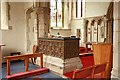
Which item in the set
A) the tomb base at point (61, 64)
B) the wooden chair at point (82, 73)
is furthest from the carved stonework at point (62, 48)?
the wooden chair at point (82, 73)

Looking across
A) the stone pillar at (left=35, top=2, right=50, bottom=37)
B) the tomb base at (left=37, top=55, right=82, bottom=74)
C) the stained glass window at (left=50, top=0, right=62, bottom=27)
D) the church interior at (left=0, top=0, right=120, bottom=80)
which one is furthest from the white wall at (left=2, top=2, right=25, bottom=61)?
the stained glass window at (left=50, top=0, right=62, bottom=27)

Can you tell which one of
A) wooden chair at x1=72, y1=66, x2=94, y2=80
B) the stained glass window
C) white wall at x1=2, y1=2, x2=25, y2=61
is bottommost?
wooden chair at x1=72, y1=66, x2=94, y2=80

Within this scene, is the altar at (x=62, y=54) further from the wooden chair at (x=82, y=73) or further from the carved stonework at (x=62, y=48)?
the wooden chair at (x=82, y=73)

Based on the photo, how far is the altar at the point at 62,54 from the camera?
14.5 ft

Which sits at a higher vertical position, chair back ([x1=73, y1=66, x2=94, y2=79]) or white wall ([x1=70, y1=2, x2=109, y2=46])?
white wall ([x1=70, y1=2, x2=109, y2=46])

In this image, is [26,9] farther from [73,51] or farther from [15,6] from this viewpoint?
[73,51]

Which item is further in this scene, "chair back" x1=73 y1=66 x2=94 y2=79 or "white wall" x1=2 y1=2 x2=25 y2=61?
"white wall" x1=2 y1=2 x2=25 y2=61

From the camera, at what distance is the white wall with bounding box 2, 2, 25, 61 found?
6461mm

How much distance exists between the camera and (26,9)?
6734mm

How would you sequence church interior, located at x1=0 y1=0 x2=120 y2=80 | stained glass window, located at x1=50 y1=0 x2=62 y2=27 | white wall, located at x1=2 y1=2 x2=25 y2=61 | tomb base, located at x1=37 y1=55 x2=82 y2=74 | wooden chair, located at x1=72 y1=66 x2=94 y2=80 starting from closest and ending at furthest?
1. wooden chair, located at x1=72 y1=66 x2=94 y2=80
2. church interior, located at x1=0 y1=0 x2=120 y2=80
3. tomb base, located at x1=37 y1=55 x2=82 y2=74
4. white wall, located at x1=2 y1=2 x2=25 y2=61
5. stained glass window, located at x1=50 y1=0 x2=62 y2=27

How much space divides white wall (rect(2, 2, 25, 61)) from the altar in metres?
2.11

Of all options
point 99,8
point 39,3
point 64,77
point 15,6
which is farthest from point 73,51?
point 99,8

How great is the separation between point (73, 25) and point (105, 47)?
20.9ft

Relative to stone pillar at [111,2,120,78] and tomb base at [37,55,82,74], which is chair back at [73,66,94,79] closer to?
stone pillar at [111,2,120,78]
